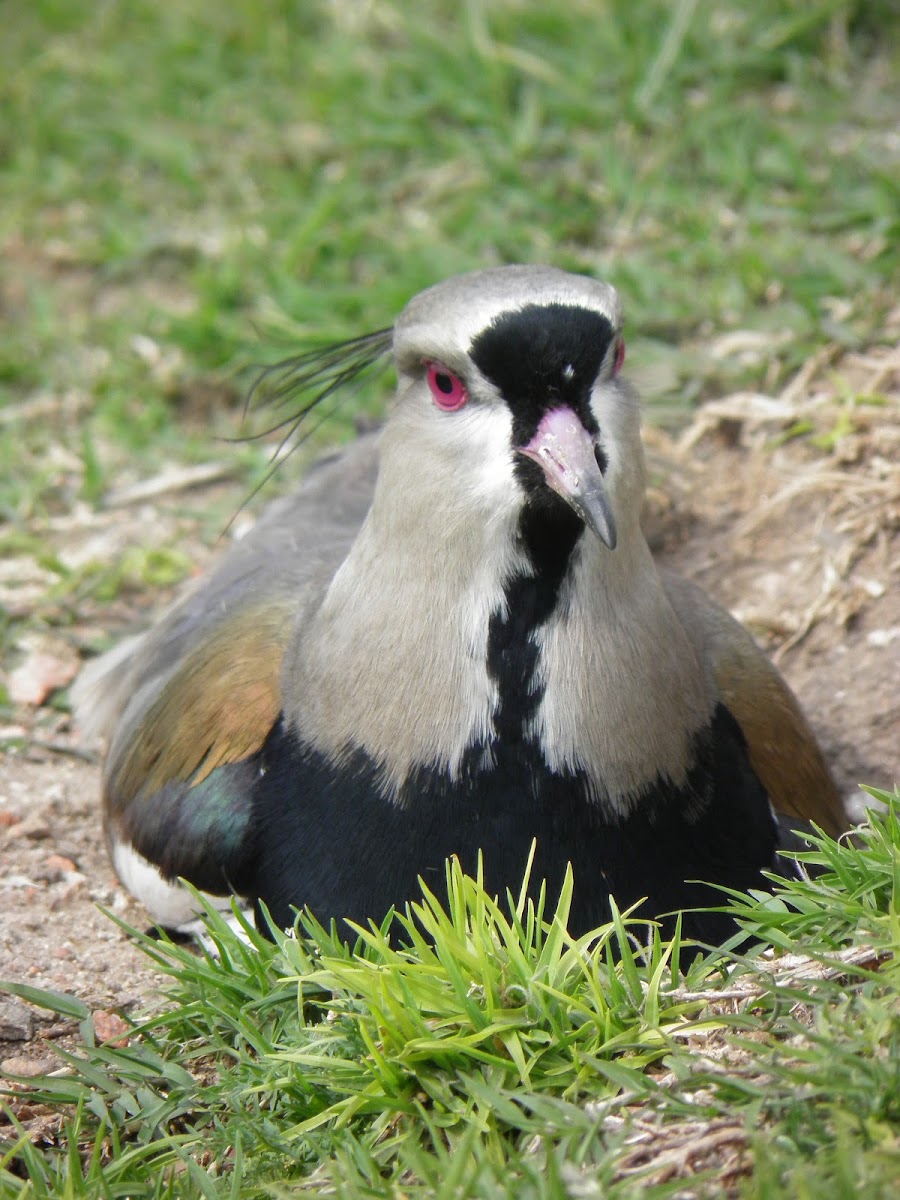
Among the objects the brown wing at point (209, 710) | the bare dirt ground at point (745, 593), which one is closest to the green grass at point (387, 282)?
the bare dirt ground at point (745, 593)

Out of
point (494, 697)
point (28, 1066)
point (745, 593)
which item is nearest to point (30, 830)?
point (28, 1066)

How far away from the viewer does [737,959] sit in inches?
104

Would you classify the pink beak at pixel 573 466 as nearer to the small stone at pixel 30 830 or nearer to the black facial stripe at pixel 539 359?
the black facial stripe at pixel 539 359

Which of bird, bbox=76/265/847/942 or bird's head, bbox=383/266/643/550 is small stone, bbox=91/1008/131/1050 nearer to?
bird, bbox=76/265/847/942

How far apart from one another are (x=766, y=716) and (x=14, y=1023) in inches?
68.3

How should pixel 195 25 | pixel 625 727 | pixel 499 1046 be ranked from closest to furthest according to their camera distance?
pixel 499 1046 → pixel 625 727 → pixel 195 25

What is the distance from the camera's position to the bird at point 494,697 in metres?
2.72

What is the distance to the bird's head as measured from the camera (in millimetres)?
2635

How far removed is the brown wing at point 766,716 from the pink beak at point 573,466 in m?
0.77

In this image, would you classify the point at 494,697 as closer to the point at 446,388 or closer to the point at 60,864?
the point at 446,388

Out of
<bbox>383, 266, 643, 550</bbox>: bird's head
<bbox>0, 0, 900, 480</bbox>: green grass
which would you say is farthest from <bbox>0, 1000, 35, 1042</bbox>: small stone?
<bbox>0, 0, 900, 480</bbox>: green grass

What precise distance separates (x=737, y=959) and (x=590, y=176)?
3811 mm

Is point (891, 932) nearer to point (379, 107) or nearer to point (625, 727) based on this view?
point (625, 727)

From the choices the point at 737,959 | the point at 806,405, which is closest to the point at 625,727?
the point at 737,959
